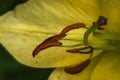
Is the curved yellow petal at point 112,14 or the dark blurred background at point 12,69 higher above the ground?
the curved yellow petal at point 112,14

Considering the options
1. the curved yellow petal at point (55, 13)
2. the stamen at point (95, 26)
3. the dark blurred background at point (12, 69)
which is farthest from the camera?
the dark blurred background at point (12, 69)

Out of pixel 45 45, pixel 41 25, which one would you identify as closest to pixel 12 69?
pixel 41 25

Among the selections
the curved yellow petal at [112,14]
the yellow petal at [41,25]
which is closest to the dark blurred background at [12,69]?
the yellow petal at [41,25]

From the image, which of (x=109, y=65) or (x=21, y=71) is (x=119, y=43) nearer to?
(x=109, y=65)

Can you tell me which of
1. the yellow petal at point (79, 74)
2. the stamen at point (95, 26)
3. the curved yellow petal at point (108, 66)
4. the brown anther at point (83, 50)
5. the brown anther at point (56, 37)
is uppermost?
the stamen at point (95, 26)

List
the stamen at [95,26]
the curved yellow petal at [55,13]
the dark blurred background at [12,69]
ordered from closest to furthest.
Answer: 1. the stamen at [95,26]
2. the curved yellow petal at [55,13]
3. the dark blurred background at [12,69]

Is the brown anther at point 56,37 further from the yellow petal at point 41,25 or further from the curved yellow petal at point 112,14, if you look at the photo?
the curved yellow petal at point 112,14

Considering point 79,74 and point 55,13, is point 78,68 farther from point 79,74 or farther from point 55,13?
point 55,13
